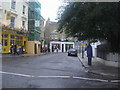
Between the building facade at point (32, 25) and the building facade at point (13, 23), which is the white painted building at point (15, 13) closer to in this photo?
the building facade at point (13, 23)

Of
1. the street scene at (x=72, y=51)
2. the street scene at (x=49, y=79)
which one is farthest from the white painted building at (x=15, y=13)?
the street scene at (x=49, y=79)

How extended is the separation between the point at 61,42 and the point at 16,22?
133 feet

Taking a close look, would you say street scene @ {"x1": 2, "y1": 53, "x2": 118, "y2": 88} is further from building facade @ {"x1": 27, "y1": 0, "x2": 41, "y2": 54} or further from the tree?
building facade @ {"x1": 27, "y1": 0, "x2": 41, "y2": 54}

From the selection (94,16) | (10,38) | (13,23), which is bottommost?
(10,38)

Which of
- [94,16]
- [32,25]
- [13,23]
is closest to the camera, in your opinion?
[94,16]

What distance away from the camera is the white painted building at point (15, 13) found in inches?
1190

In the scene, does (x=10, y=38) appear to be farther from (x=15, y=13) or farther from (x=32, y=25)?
(x=32, y=25)

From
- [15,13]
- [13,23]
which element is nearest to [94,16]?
[13,23]

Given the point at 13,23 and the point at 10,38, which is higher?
the point at 13,23

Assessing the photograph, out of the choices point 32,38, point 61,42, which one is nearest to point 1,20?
point 32,38

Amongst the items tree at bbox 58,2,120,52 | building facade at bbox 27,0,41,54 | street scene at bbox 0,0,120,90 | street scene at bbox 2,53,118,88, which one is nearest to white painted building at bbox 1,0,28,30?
street scene at bbox 0,0,120,90

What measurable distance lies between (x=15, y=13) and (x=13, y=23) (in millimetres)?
1720

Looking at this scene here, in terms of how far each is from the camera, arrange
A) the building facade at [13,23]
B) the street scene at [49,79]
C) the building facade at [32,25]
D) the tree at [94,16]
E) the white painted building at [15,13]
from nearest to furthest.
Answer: the street scene at [49,79]
the tree at [94,16]
the building facade at [13,23]
the white painted building at [15,13]
the building facade at [32,25]

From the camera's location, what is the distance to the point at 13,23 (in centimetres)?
3341
